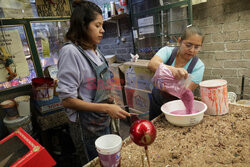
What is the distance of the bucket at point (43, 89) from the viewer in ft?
6.84

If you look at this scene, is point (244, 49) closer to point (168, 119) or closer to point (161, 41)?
point (161, 41)

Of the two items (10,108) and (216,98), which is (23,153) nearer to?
(216,98)

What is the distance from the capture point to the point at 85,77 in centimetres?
118

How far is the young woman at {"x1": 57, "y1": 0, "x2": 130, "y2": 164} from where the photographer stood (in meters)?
1.10

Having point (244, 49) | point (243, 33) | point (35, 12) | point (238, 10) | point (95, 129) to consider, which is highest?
point (35, 12)

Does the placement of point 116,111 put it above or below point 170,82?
below

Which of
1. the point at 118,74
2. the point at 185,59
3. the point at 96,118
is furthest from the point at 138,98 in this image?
the point at 96,118

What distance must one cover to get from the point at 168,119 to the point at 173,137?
16 centimetres

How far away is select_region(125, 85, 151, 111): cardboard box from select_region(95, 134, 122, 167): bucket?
1.89 m

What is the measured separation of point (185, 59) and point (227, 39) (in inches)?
42.9

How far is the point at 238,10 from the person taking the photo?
2.05 metres

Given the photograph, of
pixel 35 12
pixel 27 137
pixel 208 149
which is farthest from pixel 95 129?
pixel 35 12

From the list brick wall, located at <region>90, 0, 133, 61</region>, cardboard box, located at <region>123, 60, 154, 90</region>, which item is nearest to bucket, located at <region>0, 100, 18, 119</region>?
cardboard box, located at <region>123, 60, 154, 90</region>

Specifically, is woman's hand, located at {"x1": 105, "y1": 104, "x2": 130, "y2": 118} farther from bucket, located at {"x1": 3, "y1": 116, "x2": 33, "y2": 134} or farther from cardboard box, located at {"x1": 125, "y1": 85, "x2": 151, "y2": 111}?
cardboard box, located at {"x1": 125, "y1": 85, "x2": 151, "y2": 111}
